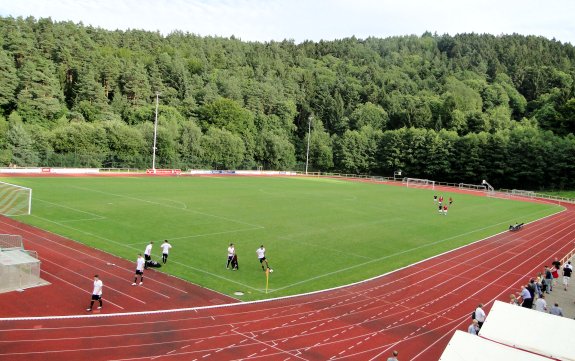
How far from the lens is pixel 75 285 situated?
1941 cm

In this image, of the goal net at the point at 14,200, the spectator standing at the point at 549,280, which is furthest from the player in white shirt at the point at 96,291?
the goal net at the point at 14,200

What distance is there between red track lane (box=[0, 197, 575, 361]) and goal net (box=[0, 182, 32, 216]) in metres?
9.73

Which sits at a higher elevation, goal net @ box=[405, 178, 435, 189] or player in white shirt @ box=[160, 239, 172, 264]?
goal net @ box=[405, 178, 435, 189]

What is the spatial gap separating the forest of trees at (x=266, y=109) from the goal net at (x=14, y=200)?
35.5 meters

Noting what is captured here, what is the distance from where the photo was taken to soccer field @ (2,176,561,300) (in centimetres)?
2375

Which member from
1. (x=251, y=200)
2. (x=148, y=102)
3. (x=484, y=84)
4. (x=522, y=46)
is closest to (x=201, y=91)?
(x=148, y=102)

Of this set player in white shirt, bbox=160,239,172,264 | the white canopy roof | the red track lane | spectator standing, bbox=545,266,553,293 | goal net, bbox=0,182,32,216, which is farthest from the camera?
goal net, bbox=0,182,32,216

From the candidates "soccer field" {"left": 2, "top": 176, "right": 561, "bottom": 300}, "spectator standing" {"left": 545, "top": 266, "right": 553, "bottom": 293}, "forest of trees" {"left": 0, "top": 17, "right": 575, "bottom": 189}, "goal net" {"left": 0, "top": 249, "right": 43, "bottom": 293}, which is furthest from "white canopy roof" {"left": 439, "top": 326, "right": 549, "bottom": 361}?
"forest of trees" {"left": 0, "top": 17, "right": 575, "bottom": 189}

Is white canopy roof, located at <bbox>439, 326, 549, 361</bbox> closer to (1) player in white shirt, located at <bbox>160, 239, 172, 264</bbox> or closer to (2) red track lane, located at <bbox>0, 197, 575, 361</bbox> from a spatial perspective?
(2) red track lane, located at <bbox>0, 197, 575, 361</bbox>

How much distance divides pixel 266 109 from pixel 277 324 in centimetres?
11396

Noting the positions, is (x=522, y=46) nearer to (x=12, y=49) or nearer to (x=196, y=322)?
(x=12, y=49)

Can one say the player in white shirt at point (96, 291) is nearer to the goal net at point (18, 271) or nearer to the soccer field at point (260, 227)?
the goal net at point (18, 271)

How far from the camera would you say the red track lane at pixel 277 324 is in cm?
1406

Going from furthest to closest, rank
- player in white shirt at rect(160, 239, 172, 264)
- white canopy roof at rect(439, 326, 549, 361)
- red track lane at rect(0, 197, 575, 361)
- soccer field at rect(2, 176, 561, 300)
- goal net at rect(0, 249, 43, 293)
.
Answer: soccer field at rect(2, 176, 561, 300), player in white shirt at rect(160, 239, 172, 264), goal net at rect(0, 249, 43, 293), red track lane at rect(0, 197, 575, 361), white canopy roof at rect(439, 326, 549, 361)
